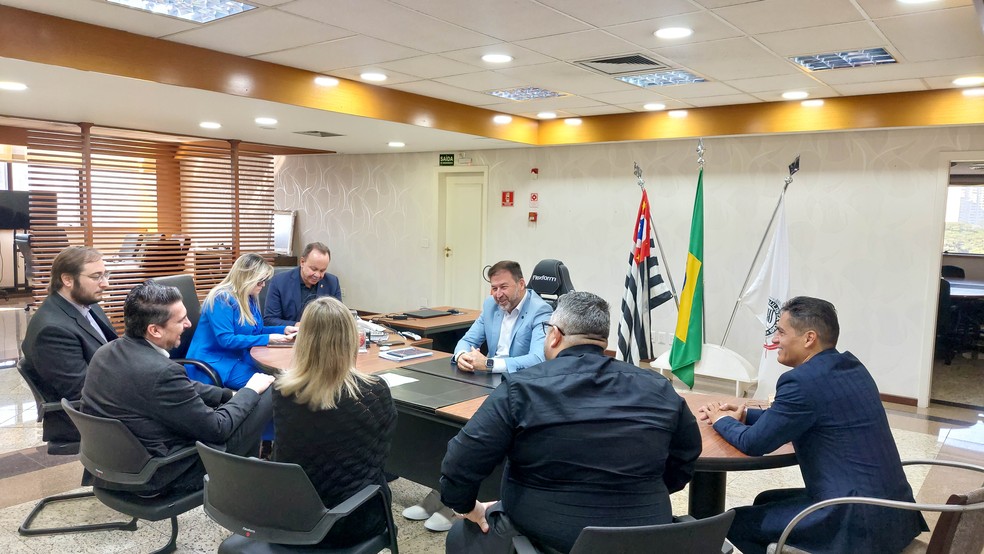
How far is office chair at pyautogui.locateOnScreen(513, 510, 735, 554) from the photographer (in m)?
1.50

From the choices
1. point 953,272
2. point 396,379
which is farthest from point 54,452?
point 953,272

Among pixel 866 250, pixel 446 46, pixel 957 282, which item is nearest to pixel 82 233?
pixel 446 46

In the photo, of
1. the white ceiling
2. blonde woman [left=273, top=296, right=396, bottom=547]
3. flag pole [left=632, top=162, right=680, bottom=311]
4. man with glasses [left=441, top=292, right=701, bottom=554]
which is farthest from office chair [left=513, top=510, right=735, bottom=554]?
flag pole [left=632, top=162, right=680, bottom=311]

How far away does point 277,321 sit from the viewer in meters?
4.53

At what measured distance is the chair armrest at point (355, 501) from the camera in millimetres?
2033

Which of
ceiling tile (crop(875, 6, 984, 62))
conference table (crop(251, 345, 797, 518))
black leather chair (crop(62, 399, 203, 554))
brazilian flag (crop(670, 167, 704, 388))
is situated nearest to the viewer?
conference table (crop(251, 345, 797, 518))

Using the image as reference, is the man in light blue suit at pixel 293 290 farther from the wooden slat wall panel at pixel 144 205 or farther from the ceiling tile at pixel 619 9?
the wooden slat wall panel at pixel 144 205

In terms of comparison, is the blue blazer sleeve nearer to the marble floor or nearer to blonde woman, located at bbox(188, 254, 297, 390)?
blonde woman, located at bbox(188, 254, 297, 390)

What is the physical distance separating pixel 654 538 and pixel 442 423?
157cm

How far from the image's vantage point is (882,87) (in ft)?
16.8

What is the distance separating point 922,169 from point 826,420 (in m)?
4.38

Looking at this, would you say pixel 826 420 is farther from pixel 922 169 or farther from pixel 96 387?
pixel 922 169

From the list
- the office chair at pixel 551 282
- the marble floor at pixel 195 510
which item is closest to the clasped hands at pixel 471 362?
the marble floor at pixel 195 510

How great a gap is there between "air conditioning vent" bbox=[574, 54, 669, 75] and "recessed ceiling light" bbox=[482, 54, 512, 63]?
0.49m
